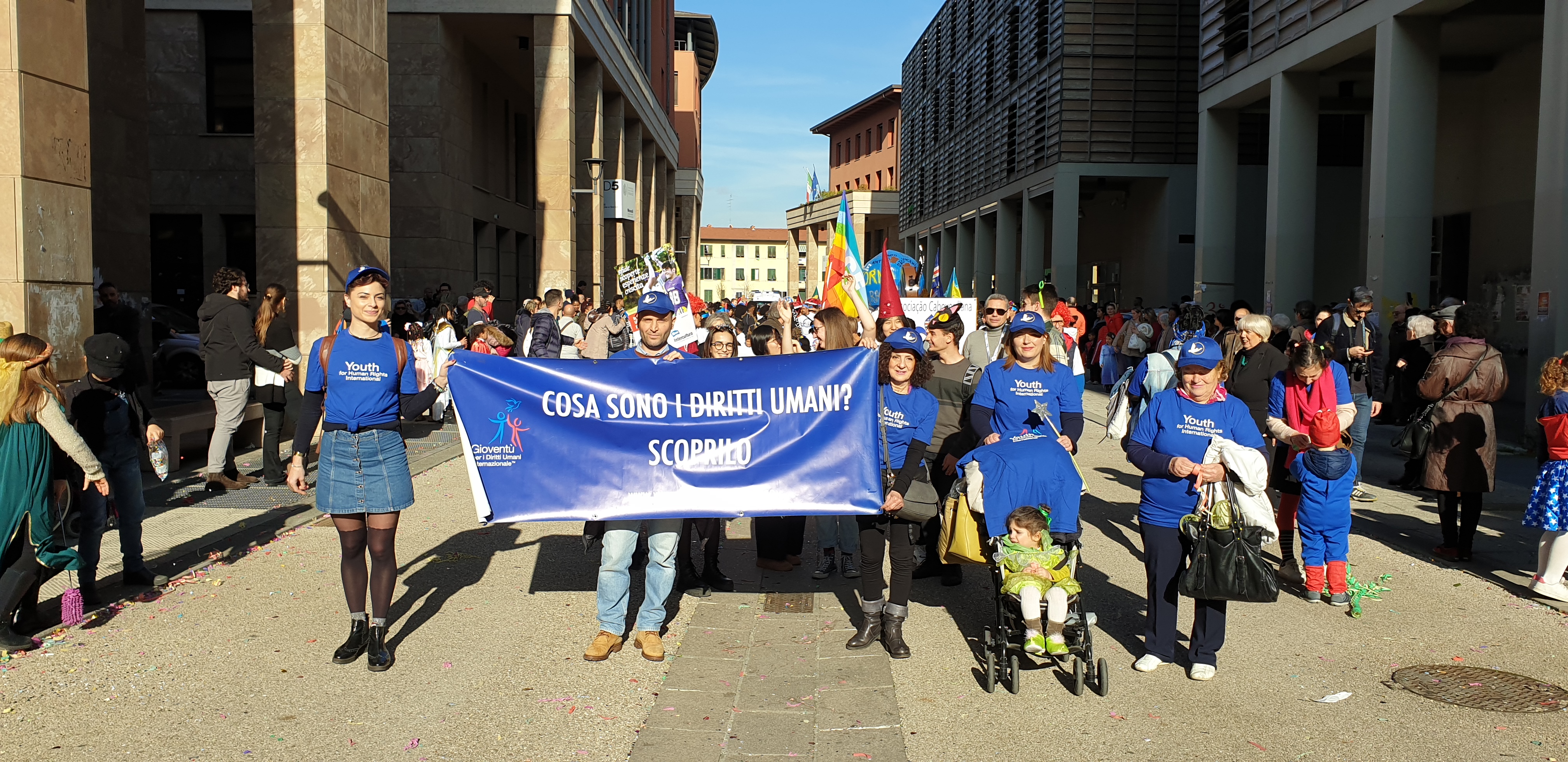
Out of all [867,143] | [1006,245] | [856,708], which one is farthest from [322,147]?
[867,143]

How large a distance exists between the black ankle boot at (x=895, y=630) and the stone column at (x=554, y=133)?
2214 cm

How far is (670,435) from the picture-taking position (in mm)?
5961

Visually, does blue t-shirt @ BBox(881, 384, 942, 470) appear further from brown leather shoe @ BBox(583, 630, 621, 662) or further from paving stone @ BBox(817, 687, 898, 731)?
brown leather shoe @ BBox(583, 630, 621, 662)

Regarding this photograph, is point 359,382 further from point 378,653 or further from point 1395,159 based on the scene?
point 1395,159

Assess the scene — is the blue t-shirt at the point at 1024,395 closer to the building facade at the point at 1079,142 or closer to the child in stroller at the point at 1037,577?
the child in stroller at the point at 1037,577

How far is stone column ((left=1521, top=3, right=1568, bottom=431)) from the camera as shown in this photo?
13703 millimetres

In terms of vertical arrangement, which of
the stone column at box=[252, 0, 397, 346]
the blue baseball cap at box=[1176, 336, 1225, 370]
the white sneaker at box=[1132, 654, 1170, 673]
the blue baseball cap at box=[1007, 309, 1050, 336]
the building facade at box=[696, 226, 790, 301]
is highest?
the building facade at box=[696, 226, 790, 301]

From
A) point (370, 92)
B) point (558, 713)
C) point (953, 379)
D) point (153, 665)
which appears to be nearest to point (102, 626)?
point (153, 665)

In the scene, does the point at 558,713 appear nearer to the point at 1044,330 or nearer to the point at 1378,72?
the point at 1044,330

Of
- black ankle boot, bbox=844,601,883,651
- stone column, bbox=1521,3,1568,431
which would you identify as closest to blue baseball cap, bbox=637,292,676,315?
black ankle boot, bbox=844,601,883,651

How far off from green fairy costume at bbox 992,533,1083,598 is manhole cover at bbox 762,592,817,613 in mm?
1742

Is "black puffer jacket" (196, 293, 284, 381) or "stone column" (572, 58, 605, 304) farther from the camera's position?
"stone column" (572, 58, 605, 304)

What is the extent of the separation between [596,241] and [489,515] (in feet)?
90.2

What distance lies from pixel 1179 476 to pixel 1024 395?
3.27 feet
